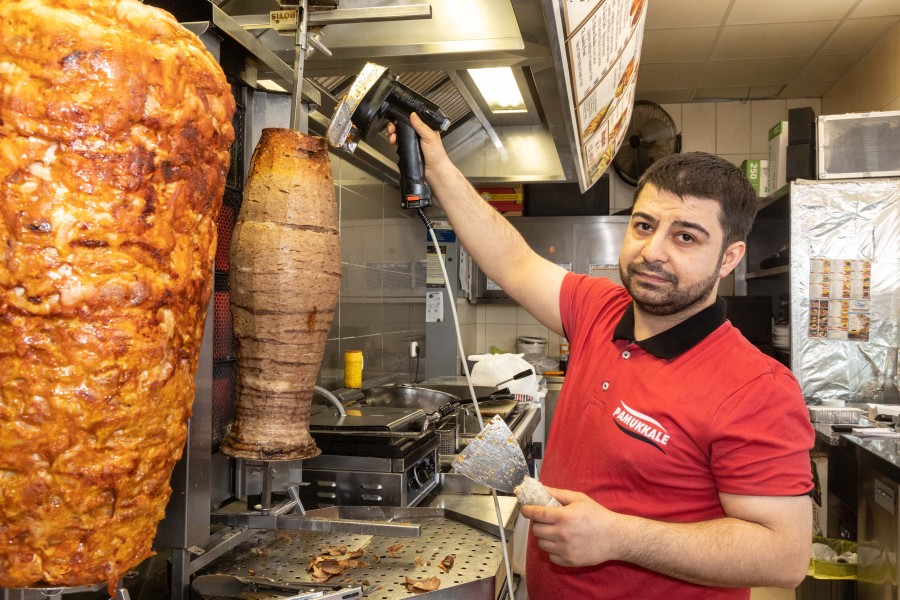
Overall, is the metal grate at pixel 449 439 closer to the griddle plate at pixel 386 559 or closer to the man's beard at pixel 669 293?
the griddle plate at pixel 386 559

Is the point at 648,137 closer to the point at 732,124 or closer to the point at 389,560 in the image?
the point at 732,124

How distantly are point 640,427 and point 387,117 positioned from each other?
0.87 metres

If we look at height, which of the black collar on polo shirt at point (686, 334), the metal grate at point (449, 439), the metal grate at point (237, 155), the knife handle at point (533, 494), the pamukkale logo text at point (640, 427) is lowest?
the metal grate at point (449, 439)

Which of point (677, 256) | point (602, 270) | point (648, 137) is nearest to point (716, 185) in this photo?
point (677, 256)

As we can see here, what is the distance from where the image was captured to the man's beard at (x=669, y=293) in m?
1.67

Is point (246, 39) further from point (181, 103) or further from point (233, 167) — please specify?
point (181, 103)

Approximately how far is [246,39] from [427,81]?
7.13 feet

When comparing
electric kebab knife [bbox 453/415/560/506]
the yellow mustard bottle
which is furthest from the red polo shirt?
the yellow mustard bottle

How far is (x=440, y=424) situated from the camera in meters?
2.55

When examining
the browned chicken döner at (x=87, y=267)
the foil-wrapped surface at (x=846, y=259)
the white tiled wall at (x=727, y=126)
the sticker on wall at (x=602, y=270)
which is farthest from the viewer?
the sticker on wall at (x=602, y=270)

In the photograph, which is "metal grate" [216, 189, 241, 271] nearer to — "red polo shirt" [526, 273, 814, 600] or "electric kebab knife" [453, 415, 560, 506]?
"electric kebab knife" [453, 415, 560, 506]

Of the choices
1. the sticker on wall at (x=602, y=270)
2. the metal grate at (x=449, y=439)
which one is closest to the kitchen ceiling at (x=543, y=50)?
the metal grate at (x=449, y=439)

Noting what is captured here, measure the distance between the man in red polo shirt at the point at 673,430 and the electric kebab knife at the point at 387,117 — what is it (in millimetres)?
62

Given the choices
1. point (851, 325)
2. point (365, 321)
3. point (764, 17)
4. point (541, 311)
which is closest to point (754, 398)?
point (541, 311)
